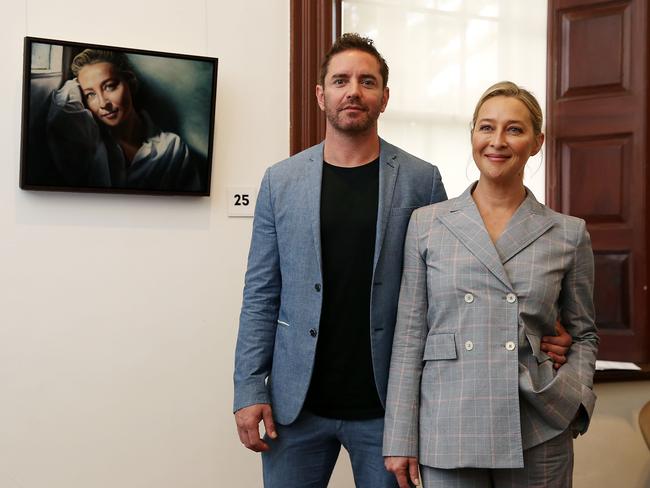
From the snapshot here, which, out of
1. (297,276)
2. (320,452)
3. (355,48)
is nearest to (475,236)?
(297,276)

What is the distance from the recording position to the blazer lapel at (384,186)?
172 cm

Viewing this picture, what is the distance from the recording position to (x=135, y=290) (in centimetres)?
236

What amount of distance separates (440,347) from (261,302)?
494mm

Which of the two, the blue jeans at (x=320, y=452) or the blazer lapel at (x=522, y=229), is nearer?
the blazer lapel at (x=522, y=229)

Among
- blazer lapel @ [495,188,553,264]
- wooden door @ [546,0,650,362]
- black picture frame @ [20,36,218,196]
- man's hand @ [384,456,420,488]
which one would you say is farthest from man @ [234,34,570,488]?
wooden door @ [546,0,650,362]

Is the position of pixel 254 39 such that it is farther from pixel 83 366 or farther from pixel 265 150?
pixel 83 366

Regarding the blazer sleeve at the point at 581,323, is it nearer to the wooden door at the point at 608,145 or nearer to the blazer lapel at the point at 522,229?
the blazer lapel at the point at 522,229

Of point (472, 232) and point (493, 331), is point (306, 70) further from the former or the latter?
point (493, 331)

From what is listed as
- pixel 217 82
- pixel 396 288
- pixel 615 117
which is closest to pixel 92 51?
pixel 217 82

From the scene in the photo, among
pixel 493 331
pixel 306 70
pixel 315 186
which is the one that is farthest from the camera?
pixel 306 70

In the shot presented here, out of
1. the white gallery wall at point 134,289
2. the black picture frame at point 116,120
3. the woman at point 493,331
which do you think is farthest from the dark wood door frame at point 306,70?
the woman at point 493,331

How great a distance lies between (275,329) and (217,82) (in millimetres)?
1001

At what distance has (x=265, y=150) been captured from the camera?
2.54 m

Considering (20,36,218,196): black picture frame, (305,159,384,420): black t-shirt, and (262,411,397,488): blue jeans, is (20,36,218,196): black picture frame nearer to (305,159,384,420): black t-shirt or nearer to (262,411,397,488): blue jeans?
(305,159,384,420): black t-shirt
